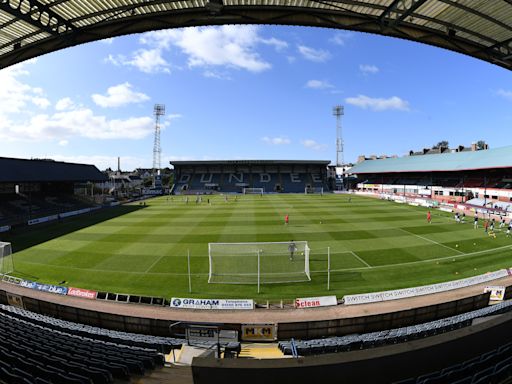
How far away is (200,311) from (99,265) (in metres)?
10.7

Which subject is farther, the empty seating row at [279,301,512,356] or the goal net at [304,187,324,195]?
the goal net at [304,187,324,195]

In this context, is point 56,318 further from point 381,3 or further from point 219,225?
point 219,225

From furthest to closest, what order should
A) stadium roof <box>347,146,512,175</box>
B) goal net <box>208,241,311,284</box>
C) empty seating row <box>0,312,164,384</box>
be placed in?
stadium roof <box>347,146,512,175</box> → goal net <box>208,241,311,284</box> → empty seating row <box>0,312,164,384</box>

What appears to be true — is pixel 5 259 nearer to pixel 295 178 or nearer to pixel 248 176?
pixel 248 176

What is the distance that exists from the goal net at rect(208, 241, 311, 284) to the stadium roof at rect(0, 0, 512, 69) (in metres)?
11.4

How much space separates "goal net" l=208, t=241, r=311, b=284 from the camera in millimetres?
17744

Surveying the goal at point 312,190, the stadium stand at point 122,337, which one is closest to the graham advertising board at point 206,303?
the stadium stand at point 122,337

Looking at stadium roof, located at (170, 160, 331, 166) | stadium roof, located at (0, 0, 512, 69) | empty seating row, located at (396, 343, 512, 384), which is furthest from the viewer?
stadium roof, located at (170, 160, 331, 166)

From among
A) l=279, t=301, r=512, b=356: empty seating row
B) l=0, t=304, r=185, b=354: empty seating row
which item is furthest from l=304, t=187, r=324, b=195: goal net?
l=0, t=304, r=185, b=354: empty seating row

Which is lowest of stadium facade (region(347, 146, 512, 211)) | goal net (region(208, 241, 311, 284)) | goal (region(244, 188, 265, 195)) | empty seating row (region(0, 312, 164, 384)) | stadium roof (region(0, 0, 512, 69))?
goal net (region(208, 241, 311, 284))

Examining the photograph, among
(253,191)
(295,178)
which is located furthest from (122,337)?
(295,178)

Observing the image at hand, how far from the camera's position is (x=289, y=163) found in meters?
88.7

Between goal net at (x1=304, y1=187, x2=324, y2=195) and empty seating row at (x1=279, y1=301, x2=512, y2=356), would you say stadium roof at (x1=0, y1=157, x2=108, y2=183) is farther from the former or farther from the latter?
goal net at (x1=304, y1=187, x2=324, y2=195)

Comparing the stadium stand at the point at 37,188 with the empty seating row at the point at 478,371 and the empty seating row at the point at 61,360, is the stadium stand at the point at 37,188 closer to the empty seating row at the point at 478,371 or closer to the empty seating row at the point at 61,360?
the empty seating row at the point at 61,360
